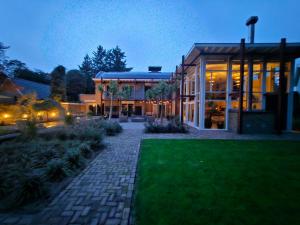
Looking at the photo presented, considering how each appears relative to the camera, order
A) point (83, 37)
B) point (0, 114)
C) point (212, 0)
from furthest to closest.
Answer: point (83, 37) → point (212, 0) → point (0, 114)

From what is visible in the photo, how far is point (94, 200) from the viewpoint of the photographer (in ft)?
10.6

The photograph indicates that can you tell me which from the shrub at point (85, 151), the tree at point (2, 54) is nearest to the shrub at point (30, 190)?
the shrub at point (85, 151)

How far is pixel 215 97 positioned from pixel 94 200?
1168 centimetres

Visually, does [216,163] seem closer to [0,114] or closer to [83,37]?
[0,114]

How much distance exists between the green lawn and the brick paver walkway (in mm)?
289

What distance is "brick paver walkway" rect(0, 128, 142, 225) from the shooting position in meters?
2.65

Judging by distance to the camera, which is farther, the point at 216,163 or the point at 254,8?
the point at 254,8

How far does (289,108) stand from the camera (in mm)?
12883

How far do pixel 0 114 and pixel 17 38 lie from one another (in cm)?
10619

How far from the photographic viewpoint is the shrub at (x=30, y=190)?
3104 mm

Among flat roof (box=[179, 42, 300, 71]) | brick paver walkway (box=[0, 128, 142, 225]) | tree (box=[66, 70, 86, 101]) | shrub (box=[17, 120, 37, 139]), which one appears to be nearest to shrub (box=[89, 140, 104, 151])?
brick paver walkway (box=[0, 128, 142, 225])

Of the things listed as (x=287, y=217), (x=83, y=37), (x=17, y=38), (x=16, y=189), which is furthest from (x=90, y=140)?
(x=83, y=37)

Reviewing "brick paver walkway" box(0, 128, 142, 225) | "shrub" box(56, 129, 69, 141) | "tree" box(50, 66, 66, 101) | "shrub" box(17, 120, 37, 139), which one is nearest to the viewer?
"brick paver walkway" box(0, 128, 142, 225)

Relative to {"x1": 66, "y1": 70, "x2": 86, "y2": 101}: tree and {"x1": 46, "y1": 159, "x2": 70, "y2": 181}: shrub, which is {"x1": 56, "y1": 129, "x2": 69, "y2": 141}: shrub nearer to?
{"x1": 46, "y1": 159, "x2": 70, "y2": 181}: shrub
